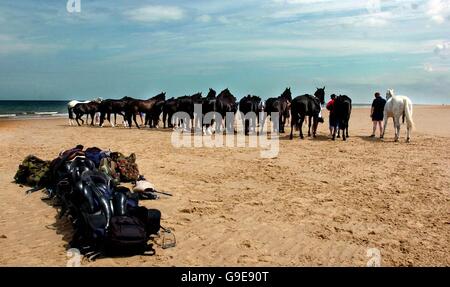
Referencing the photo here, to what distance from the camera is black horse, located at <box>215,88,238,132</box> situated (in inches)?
776

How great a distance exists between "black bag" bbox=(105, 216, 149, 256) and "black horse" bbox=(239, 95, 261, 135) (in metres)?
13.7

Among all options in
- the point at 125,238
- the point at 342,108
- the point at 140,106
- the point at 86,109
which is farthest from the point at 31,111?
the point at 125,238

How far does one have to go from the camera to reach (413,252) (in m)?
5.27

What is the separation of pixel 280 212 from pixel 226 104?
13.3 meters

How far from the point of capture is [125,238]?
495 cm

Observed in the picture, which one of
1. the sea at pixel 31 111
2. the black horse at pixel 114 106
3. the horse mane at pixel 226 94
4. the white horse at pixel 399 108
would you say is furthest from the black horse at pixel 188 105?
the sea at pixel 31 111

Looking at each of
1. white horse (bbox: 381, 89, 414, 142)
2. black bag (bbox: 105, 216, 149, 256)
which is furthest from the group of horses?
black bag (bbox: 105, 216, 149, 256)

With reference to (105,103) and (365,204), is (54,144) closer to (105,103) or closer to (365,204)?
(105,103)

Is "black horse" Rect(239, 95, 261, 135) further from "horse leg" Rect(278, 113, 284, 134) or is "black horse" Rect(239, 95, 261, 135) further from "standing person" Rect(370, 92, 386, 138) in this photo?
"standing person" Rect(370, 92, 386, 138)

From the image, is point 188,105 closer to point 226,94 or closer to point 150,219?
point 226,94

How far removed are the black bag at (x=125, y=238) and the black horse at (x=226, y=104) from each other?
586 inches

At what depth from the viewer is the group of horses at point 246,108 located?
52.2 feet

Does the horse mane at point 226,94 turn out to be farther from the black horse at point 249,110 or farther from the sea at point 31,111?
the sea at point 31,111
